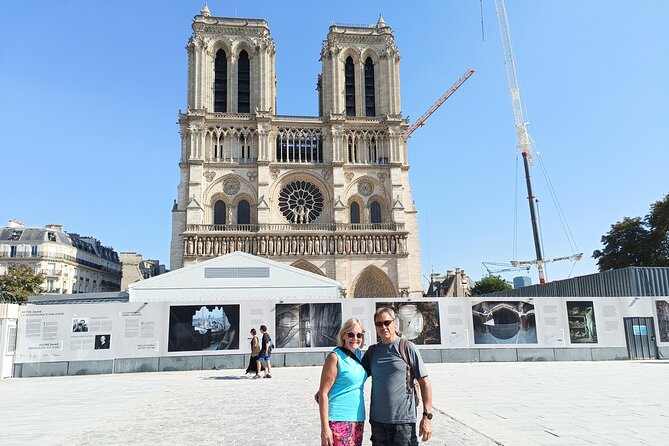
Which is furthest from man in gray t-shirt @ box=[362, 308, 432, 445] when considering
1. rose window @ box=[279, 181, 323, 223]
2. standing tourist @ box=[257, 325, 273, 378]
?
rose window @ box=[279, 181, 323, 223]

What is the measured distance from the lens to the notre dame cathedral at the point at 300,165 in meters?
40.5

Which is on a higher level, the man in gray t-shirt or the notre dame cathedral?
the notre dame cathedral

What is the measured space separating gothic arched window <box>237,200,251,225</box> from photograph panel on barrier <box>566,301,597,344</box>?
1159 inches

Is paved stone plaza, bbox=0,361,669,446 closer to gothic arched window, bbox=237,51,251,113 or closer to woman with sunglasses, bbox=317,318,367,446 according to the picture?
woman with sunglasses, bbox=317,318,367,446

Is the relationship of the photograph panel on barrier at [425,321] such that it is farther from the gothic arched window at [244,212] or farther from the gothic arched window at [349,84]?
the gothic arched window at [349,84]

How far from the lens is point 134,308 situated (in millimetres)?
16219

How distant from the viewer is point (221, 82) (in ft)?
149

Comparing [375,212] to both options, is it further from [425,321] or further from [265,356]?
[265,356]

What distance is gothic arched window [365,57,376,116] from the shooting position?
4709 centimetres

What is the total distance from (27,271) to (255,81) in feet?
80.3

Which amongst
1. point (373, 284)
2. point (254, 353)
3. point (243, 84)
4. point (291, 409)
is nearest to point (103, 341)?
point (254, 353)

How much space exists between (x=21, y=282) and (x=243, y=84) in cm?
2442

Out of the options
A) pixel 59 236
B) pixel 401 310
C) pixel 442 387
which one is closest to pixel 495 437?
pixel 442 387

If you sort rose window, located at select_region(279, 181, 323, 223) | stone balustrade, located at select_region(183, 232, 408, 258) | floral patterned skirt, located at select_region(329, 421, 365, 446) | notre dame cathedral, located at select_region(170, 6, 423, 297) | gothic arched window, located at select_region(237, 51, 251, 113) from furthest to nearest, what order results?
gothic arched window, located at select_region(237, 51, 251, 113) < rose window, located at select_region(279, 181, 323, 223) < notre dame cathedral, located at select_region(170, 6, 423, 297) < stone balustrade, located at select_region(183, 232, 408, 258) < floral patterned skirt, located at select_region(329, 421, 365, 446)
